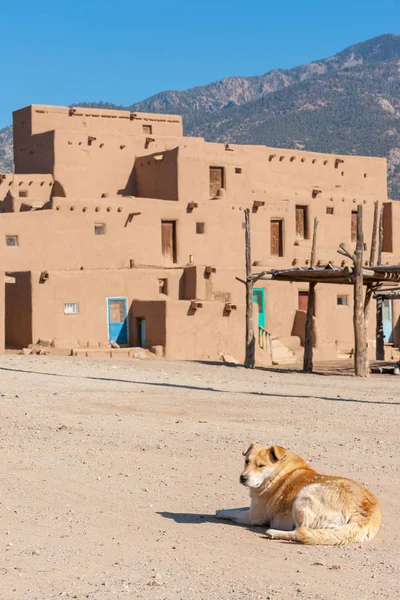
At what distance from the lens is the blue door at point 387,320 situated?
111ft

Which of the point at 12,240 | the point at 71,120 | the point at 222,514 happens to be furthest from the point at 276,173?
the point at 222,514

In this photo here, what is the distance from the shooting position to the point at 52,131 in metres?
32.8

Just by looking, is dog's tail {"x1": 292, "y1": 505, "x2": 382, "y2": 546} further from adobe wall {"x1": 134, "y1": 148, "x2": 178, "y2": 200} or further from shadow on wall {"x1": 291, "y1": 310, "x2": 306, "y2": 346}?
adobe wall {"x1": 134, "y1": 148, "x2": 178, "y2": 200}

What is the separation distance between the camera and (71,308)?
86.5 feet

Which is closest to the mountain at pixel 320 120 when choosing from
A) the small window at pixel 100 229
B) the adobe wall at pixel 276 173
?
the adobe wall at pixel 276 173

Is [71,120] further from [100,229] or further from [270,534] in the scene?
[270,534]

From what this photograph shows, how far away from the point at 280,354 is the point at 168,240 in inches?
201

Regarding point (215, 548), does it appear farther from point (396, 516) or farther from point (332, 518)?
point (396, 516)

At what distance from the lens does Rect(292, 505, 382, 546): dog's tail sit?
6086 millimetres

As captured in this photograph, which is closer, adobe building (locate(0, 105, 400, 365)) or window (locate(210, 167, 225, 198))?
adobe building (locate(0, 105, 400, 365))

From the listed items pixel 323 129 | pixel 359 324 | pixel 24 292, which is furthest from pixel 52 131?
pixel 323 129

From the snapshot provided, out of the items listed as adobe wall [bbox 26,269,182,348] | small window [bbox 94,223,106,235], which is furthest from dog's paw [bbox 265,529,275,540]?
small window [bbox 94,223,106,235]

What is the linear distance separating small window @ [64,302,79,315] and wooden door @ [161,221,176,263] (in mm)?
4773

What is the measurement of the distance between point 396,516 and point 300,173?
30915 millimetres
